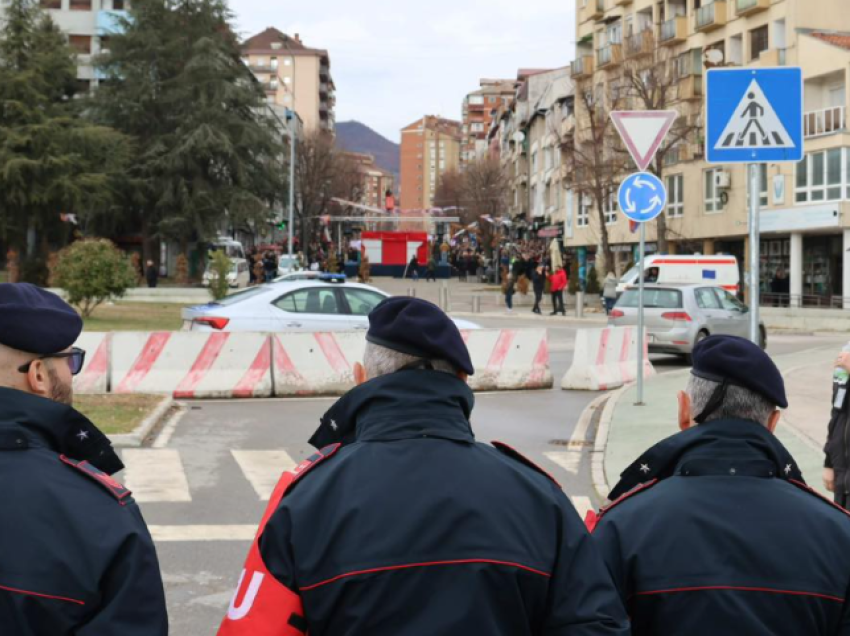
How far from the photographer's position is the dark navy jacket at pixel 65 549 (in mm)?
2465

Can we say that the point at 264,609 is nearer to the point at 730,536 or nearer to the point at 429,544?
the point at 429,544

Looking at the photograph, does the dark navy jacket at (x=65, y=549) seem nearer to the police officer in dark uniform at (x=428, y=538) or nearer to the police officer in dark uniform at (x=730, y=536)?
the police officer in dark uniform at (x=428, y=538)

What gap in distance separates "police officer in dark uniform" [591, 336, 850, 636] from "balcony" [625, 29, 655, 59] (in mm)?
51832

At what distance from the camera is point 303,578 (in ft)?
7.78

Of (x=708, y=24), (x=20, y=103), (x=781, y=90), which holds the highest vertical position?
(x=708, y=24)

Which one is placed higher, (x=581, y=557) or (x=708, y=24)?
(x=708, y=24)

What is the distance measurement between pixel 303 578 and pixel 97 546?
18.0 inches

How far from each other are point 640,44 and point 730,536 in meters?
54.8

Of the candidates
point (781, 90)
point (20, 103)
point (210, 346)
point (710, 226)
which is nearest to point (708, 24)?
point (710, 226)

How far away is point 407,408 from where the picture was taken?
255 centimetres

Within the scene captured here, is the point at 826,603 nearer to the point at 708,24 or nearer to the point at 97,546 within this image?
the point at 97,546

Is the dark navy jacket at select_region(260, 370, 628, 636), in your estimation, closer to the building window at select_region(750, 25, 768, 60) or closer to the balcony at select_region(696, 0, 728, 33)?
the building window at select_region(750, 25, 768, 60)

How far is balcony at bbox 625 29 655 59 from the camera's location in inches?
2098

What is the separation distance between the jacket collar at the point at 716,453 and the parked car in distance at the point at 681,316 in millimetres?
19916
